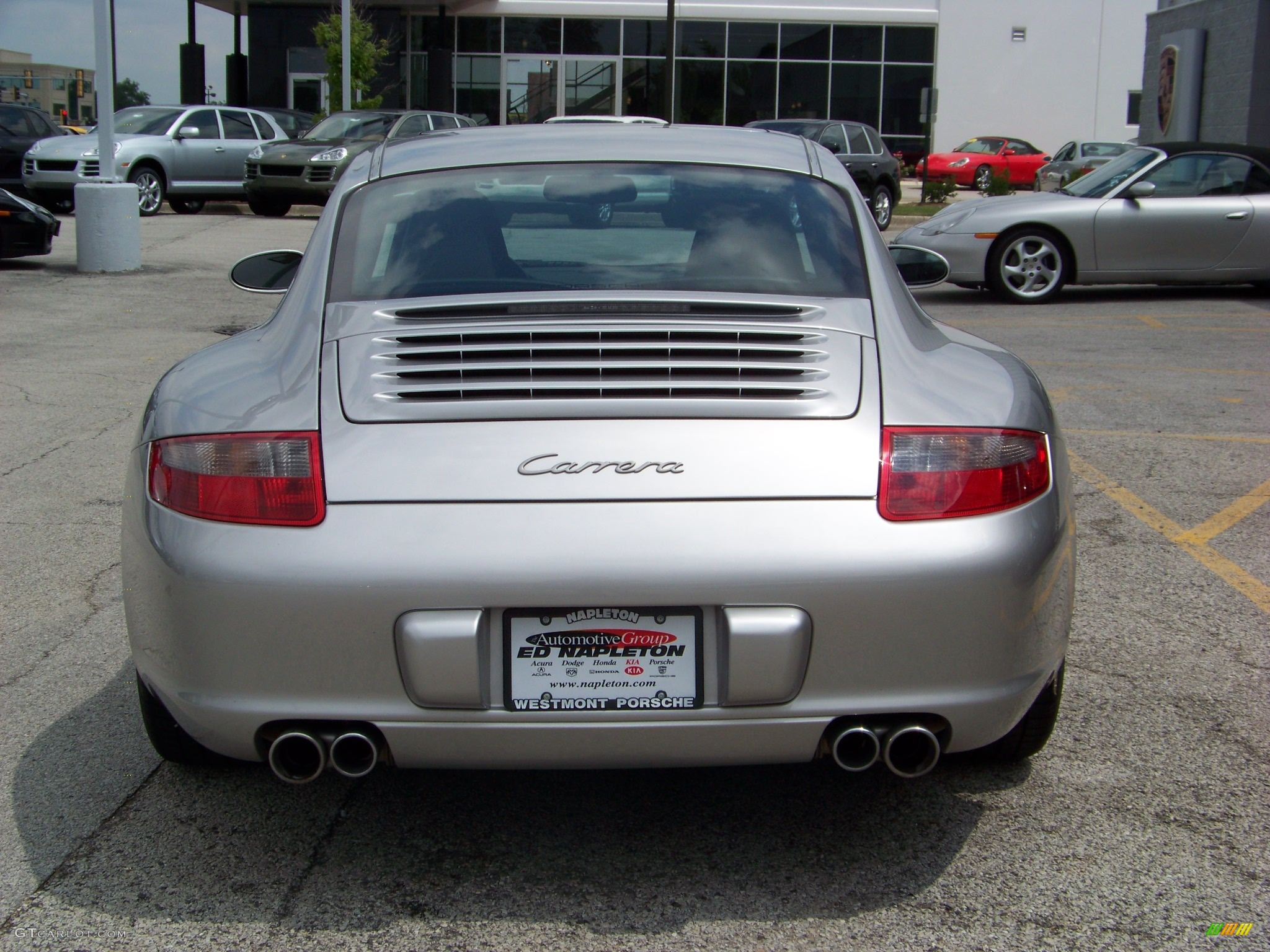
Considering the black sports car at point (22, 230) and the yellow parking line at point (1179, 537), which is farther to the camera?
the black sports car at point (22, 230)

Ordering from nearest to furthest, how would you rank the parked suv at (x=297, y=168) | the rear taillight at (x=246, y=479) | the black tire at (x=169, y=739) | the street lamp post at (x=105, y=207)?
the rear taillight at (x=246, y=479), the black tire at (x=169, y=739), the street lamp post at (x=105, y=207), the parked suv at (x=297, y=168)

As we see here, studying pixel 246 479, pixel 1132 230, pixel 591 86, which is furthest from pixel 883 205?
pixel 246 479

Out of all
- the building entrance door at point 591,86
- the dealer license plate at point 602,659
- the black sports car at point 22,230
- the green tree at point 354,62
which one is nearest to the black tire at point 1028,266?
the black sports car at point 22,230

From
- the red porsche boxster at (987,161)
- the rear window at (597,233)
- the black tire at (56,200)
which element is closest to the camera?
the rear window at (597,233)

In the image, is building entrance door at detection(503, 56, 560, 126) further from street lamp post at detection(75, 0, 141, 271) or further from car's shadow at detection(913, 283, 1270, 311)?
car's shadow at detection(913, 283, 1270, 311)

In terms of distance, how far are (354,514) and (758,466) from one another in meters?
0.75

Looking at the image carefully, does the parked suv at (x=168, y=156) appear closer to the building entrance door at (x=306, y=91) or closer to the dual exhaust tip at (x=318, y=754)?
the dual exhaust tip at (x=318, y=754)

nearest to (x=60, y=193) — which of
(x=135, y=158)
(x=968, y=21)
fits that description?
(x=135, y=158)

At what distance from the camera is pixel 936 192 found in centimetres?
2880

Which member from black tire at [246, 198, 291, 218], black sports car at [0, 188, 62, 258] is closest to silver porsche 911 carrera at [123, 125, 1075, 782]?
black sports car at [0, 188, 62, 258]

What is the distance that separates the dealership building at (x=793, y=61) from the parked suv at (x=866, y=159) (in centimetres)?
1853

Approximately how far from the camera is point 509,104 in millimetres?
42625

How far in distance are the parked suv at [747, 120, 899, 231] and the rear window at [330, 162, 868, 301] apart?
65.1 ft

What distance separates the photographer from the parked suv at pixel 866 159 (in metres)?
23.0
